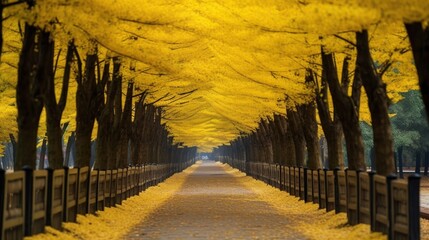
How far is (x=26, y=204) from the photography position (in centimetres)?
1330

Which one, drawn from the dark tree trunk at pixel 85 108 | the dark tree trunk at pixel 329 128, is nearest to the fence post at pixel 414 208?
the dark tree trunk at pixel 85 108

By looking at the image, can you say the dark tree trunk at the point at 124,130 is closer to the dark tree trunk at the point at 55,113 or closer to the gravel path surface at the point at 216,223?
the gravel path surface at the point at 216,223

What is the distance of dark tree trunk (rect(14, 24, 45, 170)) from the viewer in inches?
600

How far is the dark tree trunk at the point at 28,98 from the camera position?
15250 mm

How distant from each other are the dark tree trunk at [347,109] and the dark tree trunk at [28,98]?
7.02 m

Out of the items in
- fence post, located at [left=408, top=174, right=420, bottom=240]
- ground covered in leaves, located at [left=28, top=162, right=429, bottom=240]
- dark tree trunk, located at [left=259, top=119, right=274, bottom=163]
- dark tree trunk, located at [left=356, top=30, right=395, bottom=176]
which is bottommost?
ground covered in leaves, located at [left=28, top=162, right=429, bottom=240]

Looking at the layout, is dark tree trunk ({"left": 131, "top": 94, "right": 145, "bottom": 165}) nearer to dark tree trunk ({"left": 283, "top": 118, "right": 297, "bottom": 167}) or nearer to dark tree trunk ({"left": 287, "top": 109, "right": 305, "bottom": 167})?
dark tree trunk ({"left": 283, "top": 118, "right": 297, "bottom": 167})

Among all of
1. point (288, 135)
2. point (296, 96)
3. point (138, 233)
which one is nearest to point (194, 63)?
point (296, 96)

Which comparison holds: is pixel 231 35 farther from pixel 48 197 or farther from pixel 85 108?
pixel 48 197

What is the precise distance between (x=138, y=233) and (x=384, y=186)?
533cm

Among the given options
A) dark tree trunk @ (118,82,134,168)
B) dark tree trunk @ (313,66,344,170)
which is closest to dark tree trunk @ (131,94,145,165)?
dark tree trunk @ (118,82,134,168)

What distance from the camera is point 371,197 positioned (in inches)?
589

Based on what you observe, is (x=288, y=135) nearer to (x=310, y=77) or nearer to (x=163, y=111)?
(x=310, y=77)

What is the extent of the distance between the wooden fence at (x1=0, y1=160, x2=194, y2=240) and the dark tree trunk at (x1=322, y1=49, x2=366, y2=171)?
21.0 ft
